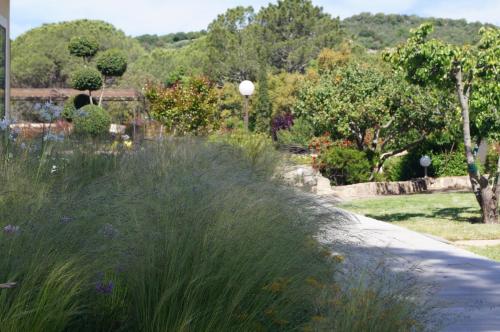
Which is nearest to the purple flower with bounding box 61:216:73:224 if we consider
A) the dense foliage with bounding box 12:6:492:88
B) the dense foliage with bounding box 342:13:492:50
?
the dense foliage with bounding box 12:6:492:88

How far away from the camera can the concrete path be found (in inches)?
198

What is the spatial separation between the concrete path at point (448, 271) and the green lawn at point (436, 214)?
110cm

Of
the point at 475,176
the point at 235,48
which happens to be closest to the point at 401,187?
the point at 475,176

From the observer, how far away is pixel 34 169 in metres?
6.09

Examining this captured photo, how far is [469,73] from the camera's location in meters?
12.9

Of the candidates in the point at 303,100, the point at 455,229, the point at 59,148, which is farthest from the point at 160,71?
the point at 59,148

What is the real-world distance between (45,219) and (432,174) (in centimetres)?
2110

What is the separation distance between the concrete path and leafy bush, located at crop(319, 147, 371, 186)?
1325 cm

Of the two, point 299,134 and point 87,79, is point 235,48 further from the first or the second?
point 299,134

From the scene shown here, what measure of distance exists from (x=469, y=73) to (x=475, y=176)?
1.73 m

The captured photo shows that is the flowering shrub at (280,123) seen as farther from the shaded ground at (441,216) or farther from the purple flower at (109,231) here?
the purple flower at (109,231)

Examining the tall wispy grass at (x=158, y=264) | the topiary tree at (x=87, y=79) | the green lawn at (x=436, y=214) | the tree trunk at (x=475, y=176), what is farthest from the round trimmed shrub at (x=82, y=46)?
the tall wispy grass at (x=158, y=264)

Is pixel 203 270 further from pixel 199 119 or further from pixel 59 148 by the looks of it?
pixel 199 119

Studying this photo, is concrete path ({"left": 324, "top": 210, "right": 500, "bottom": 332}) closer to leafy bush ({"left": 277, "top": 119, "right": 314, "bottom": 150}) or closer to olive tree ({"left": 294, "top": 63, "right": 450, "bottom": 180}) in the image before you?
olive tree ({"left": 294, "top": 63, "right": 450, "bottom": 180})
